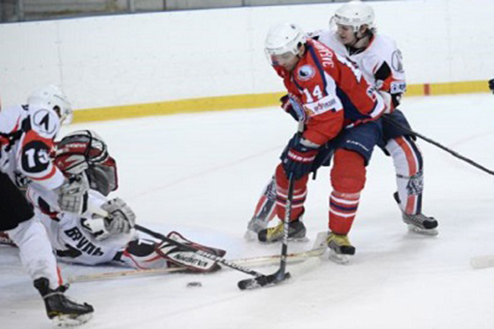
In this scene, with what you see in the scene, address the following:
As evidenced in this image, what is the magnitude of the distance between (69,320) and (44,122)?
2.23 ft

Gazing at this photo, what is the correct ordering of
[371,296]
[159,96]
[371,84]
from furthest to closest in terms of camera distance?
[159,96] < [371,84] < [371,296]

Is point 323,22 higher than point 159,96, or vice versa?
point 323,22

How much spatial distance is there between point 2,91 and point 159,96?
1.58 metres

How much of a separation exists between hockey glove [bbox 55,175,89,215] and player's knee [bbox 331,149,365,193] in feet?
3.63

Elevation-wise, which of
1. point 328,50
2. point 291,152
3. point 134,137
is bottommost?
point 134,137

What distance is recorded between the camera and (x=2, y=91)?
29.6 ft

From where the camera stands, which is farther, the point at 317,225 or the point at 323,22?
the point at 323,22

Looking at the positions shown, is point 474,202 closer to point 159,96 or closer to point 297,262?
point 297,262

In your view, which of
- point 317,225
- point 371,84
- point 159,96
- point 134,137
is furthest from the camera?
point 159,96

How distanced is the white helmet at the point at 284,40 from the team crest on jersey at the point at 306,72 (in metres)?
0.07

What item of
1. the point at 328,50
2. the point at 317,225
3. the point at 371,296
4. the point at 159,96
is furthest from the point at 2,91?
the point at 371,296

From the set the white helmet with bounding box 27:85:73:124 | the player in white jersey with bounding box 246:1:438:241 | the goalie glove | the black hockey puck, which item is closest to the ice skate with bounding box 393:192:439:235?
the player in white jersey with bounding box 246:1:438:241

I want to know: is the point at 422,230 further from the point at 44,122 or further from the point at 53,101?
the point at 44,122

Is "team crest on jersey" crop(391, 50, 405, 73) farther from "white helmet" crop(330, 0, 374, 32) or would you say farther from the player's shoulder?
the player's shoulder
